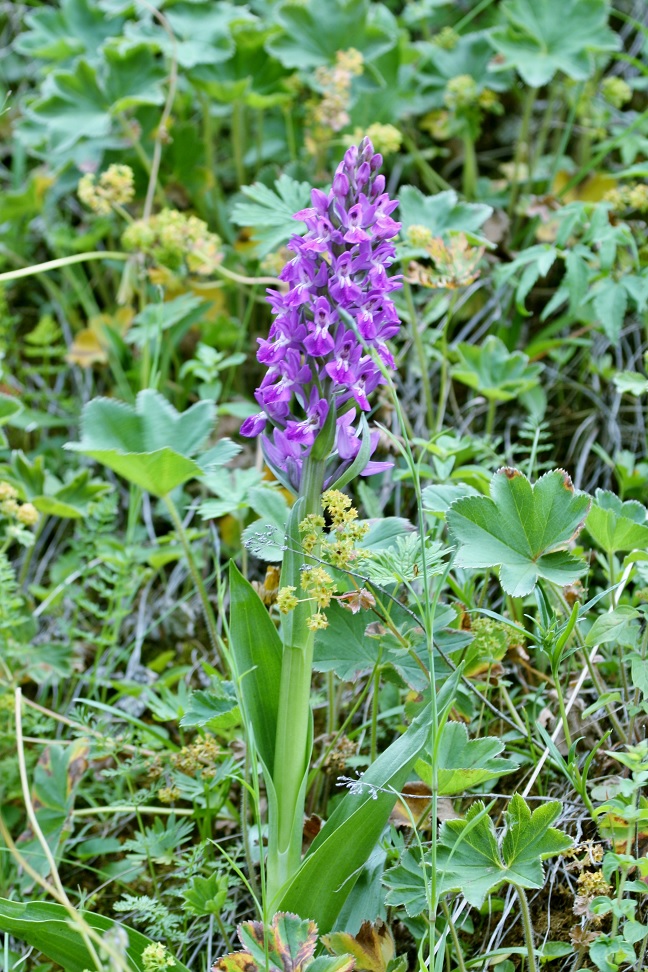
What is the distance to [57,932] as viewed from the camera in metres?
1.35

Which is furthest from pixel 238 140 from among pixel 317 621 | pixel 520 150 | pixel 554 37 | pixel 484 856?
pixel 484 856

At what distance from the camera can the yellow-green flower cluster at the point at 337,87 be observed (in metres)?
2.56

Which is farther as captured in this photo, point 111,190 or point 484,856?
point 111,190

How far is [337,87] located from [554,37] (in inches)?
27.2

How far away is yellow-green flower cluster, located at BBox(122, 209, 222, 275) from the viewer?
2391 millimetres

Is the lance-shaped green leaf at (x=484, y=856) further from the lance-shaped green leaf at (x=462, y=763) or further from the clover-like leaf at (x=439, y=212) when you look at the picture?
the clover-like leaf at (x=439, y=212)

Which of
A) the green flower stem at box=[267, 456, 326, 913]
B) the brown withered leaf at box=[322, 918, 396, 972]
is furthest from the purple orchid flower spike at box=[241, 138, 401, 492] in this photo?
the brown withered leaf at box=[322, 918, 396, 972]

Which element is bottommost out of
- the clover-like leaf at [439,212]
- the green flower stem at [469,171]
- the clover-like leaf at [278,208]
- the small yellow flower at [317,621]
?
the small yellow flower at [317,621]

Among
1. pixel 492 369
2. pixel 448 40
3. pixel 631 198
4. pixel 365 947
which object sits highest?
pixel 448 40

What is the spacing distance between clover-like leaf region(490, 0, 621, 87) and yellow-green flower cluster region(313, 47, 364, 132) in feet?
1.41

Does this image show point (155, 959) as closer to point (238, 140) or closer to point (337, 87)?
point (337, 87)

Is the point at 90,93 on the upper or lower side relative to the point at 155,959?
upper

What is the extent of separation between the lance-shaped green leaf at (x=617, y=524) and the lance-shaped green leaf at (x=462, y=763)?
1.29ft

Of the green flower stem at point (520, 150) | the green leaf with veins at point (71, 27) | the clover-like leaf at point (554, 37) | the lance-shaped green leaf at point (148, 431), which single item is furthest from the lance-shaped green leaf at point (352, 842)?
the green leaf with veins at point (71, 27)
